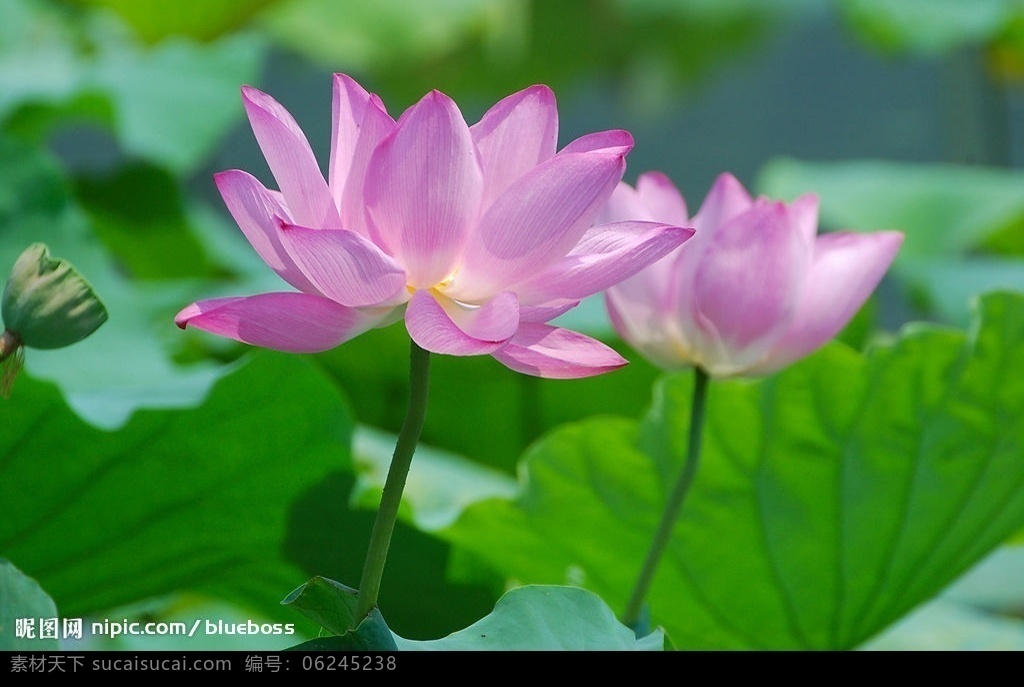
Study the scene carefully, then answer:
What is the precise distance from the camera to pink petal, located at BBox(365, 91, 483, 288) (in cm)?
27

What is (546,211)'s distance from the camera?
267mm

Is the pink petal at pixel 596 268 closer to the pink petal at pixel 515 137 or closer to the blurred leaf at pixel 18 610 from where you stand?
the pink petal at pixel 515 137

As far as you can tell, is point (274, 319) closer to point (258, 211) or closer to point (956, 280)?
point (258, 211)

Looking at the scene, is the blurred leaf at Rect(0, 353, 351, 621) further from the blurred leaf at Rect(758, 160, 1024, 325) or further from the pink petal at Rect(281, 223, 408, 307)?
the blurred leaf at Rect(758, 160, 1024, 325)

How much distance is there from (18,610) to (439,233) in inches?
5.8

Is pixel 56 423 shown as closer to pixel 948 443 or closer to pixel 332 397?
pixel 332 397

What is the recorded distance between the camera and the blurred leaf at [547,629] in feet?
1.00

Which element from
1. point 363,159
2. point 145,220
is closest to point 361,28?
point 145,220

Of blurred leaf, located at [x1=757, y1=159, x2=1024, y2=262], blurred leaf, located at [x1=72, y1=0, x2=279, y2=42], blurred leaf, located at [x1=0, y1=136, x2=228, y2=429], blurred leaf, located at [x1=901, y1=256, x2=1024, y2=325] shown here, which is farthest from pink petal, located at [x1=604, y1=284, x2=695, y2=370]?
blurred leaf, located at [x1=72, y1=0, x2=279, y2=42]

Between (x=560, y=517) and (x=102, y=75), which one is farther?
(x=102, y=75)

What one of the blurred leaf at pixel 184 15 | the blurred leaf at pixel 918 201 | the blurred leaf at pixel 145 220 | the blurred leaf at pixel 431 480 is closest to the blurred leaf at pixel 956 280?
the blurred leaf at pixel 918 201

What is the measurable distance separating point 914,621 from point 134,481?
57 cm

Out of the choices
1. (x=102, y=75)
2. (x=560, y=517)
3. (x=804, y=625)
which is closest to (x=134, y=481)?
(x=560, y=517)

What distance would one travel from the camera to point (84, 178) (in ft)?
4.70
